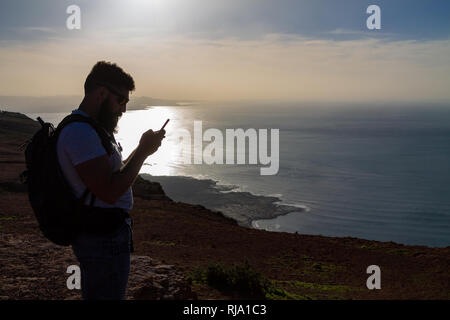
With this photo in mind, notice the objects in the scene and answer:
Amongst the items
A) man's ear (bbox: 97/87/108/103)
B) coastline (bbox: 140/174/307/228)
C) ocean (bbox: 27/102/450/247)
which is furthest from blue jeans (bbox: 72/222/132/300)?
ocean (bbox: 27/102/450/247)

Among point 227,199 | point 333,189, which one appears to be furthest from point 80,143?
point 333,189

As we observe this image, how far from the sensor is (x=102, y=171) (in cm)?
224

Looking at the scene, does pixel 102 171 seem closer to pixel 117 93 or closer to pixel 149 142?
pixel 149 142

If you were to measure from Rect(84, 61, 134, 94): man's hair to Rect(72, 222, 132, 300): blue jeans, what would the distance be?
997 mm

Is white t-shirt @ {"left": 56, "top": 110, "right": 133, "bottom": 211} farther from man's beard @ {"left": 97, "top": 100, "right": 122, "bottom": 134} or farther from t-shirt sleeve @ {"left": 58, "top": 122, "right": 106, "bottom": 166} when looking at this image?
man's beard @ {"left": 97, "top": 100, "right": 122, "bottom": 134}

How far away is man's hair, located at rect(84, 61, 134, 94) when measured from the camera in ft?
8.28

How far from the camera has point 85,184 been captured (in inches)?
89.1

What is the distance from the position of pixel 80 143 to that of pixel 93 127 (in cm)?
17

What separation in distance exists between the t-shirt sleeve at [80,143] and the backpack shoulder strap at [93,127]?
47mm

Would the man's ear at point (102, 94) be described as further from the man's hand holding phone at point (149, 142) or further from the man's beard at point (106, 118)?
the man's hand holding phone at point (149, 142)

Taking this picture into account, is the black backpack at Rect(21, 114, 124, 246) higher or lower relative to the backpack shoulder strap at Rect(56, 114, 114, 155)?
lower

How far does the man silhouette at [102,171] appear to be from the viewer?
224cm

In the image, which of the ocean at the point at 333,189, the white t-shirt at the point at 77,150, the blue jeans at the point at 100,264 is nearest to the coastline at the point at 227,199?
the ocean at the point at 333,189
